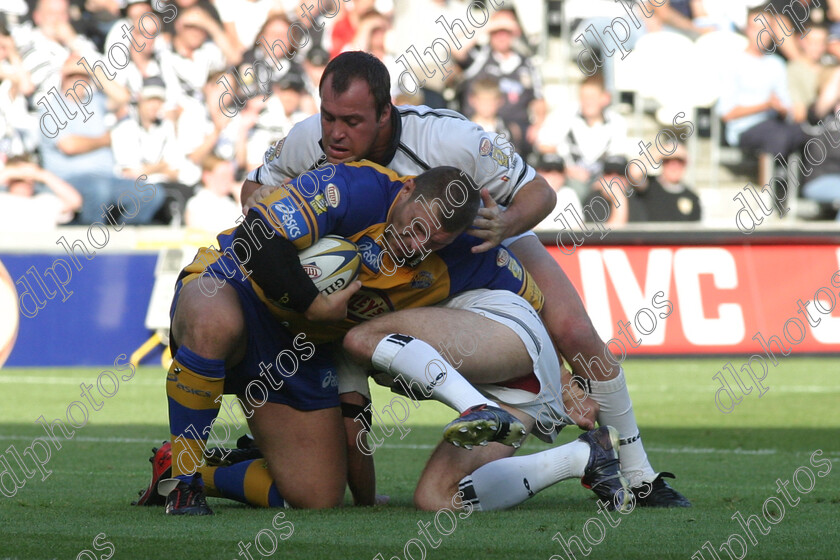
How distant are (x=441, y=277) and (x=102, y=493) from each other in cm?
178

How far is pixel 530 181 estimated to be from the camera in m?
5.32

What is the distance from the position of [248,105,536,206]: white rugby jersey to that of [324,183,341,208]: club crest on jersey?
696 mm

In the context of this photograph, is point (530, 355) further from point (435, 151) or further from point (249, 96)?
point (249, 96)

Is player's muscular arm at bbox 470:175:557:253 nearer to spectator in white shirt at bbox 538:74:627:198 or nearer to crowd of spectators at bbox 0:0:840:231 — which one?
crowd of spectators at bbox 0:0:840:231

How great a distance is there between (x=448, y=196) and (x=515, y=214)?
625 mm

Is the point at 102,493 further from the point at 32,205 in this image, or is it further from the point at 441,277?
the point at 32,205

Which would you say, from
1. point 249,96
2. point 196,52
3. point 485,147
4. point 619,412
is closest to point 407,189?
point 485,147

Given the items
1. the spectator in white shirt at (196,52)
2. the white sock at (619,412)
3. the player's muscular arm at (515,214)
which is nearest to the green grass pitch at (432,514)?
the white sock at (619,412)

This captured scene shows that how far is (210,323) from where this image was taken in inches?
176

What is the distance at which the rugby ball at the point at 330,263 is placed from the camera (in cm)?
449

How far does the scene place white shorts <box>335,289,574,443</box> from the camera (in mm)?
4805

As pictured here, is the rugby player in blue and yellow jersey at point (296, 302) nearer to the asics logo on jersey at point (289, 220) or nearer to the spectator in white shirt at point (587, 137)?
the asics logo on jersey at point (289, 220)

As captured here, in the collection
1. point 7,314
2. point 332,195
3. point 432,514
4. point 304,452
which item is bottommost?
point 7,314

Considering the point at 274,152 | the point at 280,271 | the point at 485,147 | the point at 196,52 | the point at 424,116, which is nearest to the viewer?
the point at 280,271
